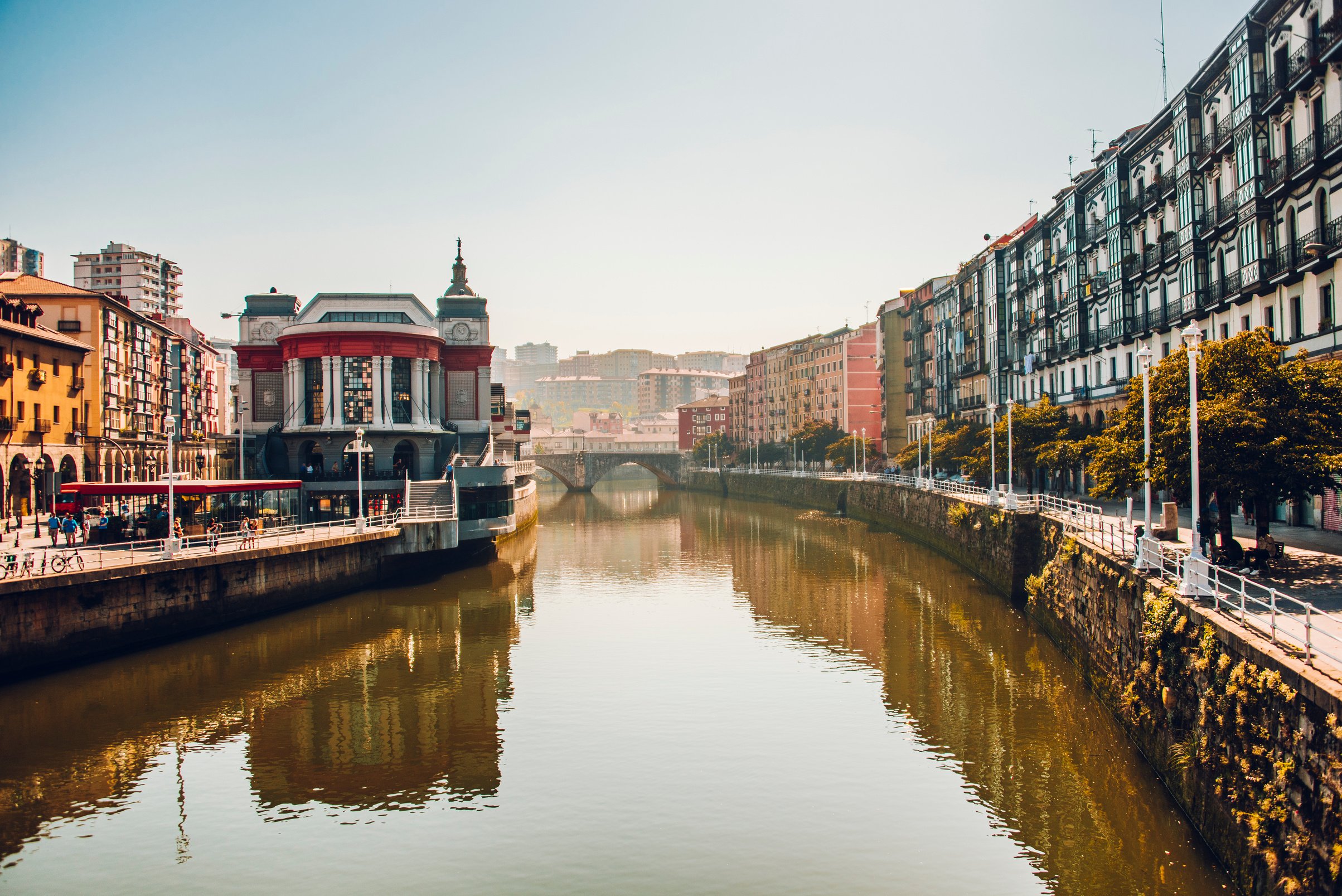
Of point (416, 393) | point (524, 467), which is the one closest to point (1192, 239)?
point (416, 393)

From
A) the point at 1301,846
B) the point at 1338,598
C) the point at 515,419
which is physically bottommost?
the point at 1301,846

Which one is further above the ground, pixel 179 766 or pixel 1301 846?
pixel 1301 846

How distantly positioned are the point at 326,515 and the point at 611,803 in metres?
44.9

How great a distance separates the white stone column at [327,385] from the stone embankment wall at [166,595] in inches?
860

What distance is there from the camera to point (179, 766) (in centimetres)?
2394

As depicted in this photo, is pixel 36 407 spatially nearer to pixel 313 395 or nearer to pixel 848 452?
pixel 313 395

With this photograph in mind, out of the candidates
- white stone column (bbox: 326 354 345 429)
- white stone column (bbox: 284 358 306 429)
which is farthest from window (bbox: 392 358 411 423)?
white stone column (bbox: 284 358 306 429)

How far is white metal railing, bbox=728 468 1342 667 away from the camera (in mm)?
16614

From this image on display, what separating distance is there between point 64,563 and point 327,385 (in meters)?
39.8

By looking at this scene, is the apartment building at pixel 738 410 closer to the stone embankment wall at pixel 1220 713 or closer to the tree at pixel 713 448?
the tree at pixel 713 448

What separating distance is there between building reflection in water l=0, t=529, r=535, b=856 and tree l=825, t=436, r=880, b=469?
8584 cm

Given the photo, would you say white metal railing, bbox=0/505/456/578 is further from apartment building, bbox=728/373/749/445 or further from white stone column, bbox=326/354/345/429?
apartment building, bbox=728/373/749/445

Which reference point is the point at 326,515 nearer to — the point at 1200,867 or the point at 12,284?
the point at 12,284

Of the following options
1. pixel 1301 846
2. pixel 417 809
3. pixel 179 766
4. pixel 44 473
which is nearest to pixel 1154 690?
pixel 1301 846
